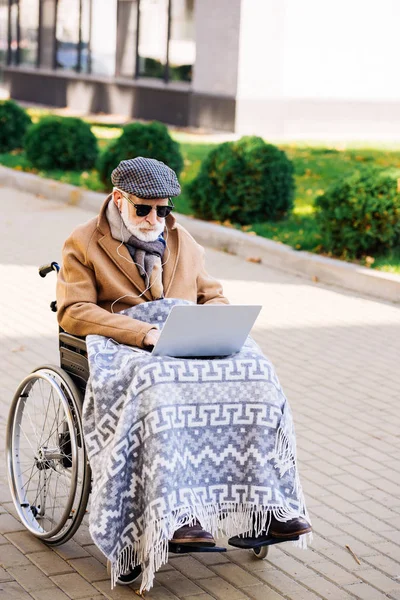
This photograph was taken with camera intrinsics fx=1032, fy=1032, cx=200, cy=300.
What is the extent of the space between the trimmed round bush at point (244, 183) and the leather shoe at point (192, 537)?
26.9 ft

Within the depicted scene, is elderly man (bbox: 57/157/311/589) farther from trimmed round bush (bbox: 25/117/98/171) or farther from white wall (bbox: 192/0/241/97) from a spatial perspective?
white wall (bbox: 192/0/241/97)

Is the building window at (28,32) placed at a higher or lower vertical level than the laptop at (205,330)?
higher

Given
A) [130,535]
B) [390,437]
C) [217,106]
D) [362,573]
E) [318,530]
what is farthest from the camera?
[217,106]

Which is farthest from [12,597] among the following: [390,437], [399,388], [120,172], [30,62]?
[30,62]

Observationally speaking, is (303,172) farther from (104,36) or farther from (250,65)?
(104,36)

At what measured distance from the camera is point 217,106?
2111cm

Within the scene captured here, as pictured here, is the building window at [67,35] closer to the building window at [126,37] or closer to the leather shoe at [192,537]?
the building window at [126,37]

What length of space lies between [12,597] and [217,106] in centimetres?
1803

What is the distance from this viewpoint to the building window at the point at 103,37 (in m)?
24.8

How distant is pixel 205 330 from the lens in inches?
155

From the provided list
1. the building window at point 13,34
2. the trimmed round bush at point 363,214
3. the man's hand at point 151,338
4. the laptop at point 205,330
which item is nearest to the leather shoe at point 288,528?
the laptop at point 205,330

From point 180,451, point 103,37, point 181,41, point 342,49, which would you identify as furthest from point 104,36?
point 180,451

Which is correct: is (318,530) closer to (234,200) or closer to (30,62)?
(234,200)

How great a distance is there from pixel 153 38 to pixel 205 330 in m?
20.4
